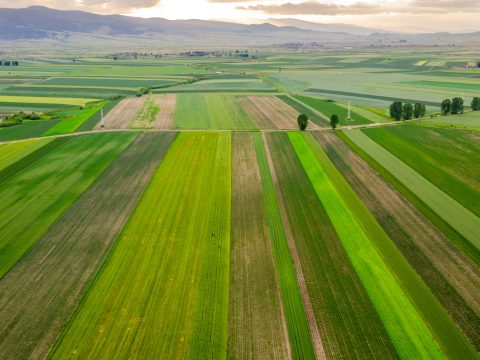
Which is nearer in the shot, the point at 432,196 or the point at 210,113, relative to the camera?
the point at 432,196

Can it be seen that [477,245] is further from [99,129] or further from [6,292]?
[99,129]

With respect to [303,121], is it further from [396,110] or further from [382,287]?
[382,287]

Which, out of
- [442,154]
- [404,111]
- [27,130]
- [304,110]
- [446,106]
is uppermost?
[446,106]

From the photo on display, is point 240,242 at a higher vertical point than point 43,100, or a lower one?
lower

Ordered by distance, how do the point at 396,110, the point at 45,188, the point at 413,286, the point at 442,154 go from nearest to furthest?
the point at 413,286, the point at 45,188, the point at 442,154, the point at 396,110

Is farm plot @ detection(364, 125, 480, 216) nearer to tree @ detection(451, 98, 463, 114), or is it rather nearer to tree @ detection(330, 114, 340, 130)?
tree @ detection(330, 114, 340, 130)

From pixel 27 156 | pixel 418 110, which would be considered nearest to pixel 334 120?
pixel 418 110

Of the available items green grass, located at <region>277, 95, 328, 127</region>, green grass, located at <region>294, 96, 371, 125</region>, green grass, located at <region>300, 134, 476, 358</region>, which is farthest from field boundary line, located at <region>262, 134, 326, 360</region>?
green grass, located at <region>294, 96, 371, 125</region>
